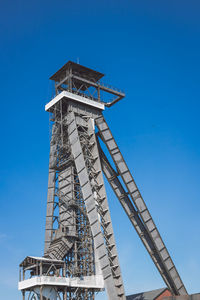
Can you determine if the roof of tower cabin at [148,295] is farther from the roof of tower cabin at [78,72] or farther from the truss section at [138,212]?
the roof of tower cabin at [78,72]

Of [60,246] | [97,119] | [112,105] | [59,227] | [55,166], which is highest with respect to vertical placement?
[112,105]

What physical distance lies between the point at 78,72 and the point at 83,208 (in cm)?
1666

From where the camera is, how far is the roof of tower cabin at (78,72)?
52.0 m

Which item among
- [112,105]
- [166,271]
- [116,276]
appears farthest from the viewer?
[112,105]

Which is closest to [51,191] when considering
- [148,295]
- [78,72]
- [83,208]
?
[83,208]

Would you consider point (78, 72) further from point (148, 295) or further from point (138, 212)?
point (148, 295)

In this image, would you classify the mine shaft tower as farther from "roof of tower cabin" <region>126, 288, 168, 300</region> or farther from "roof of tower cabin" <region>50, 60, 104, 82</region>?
"roof of tower cabin" <region>126, 288, 168, 300</region>

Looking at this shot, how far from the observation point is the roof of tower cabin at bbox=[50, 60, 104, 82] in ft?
171

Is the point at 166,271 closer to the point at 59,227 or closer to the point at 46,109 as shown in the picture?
the point at 59,227

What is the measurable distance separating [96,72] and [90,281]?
82.2 feet

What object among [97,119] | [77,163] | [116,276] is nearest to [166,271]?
[116,276]

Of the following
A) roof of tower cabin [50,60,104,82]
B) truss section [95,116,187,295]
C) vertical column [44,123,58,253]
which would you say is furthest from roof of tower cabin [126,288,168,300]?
roof of tower cabin [50,60,104,82]

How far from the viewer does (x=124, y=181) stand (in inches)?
1939

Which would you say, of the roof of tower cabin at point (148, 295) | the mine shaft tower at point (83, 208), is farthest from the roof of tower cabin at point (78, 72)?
the roof of tower cabin at point (148, 295)
